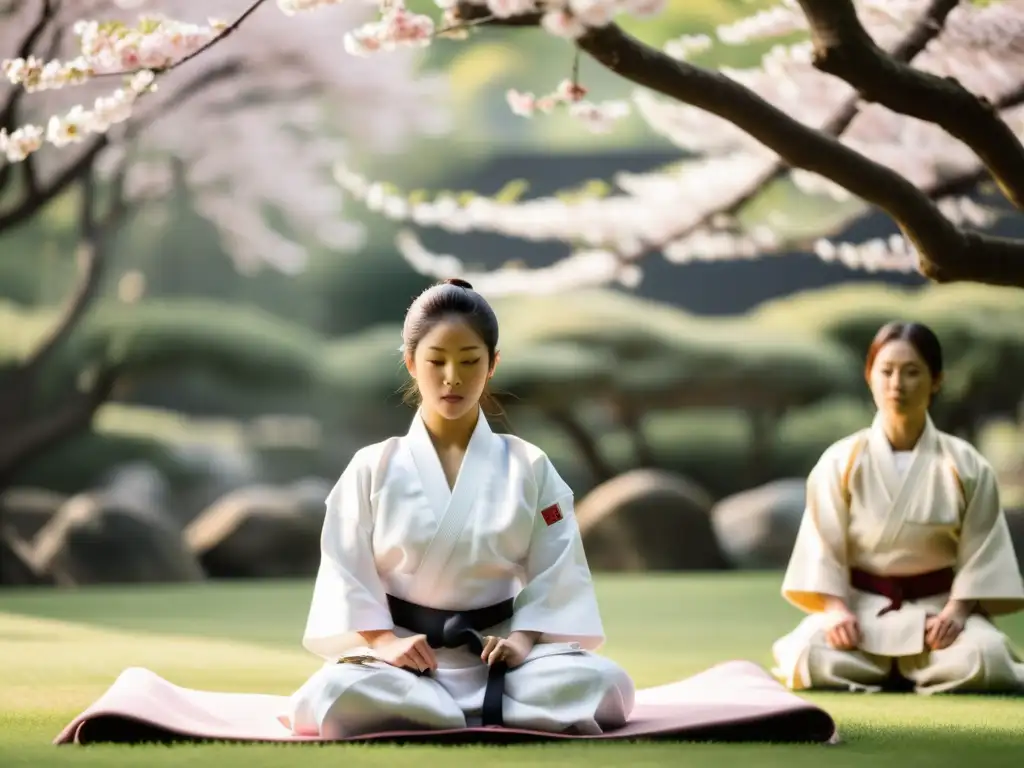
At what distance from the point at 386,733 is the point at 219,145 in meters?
8.69

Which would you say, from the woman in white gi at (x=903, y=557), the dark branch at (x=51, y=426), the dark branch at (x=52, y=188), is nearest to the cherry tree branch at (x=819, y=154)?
the woman in white gi at (x=903, y=557)

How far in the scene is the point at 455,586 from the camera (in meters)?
3.05

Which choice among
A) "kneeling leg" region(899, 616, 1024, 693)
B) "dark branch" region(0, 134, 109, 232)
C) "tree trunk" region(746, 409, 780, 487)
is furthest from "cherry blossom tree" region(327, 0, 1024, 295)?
"tree trunk" region(746, 409, 780, 487)

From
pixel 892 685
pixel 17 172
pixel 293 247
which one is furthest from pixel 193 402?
pixel 892 685

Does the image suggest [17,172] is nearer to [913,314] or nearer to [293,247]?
[293,247]

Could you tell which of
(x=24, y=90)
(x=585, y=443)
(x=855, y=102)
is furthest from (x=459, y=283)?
(x=585, y=443)

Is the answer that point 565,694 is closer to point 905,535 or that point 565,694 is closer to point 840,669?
point 840,669

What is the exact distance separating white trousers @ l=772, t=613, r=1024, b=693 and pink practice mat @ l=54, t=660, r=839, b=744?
0.77 m

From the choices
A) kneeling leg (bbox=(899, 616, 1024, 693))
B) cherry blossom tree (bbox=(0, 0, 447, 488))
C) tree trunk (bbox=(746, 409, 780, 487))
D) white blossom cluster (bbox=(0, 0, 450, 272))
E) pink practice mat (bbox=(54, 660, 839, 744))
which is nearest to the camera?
pink practice mat (bbox=(54, 660, 839, 744))

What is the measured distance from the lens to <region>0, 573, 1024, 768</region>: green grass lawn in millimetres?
2680

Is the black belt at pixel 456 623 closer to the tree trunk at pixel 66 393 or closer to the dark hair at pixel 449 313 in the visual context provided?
the dark hair at pixel 449 313

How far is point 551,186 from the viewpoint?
1085 centimetres

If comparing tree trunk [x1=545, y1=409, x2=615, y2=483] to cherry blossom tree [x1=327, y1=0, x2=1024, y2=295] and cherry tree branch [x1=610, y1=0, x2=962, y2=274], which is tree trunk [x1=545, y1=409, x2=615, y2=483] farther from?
cherry tree branch [x1=610, y1=0, x2=962, y2=274]

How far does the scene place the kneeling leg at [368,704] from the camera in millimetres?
2867
